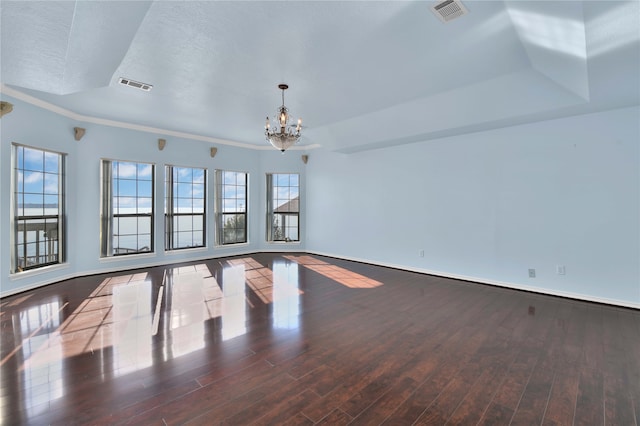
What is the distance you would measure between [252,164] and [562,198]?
22.1 ft

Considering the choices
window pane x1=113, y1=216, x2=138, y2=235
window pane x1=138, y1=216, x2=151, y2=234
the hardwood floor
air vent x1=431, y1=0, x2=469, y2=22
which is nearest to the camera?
the hardwood floor

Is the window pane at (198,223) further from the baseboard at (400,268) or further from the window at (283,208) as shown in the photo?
the window at (283,208)

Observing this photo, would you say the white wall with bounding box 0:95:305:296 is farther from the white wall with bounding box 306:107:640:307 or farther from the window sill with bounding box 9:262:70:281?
the white wall with bounding box 306:107:640:307

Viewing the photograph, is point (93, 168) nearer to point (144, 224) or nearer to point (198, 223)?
point (144, 224)

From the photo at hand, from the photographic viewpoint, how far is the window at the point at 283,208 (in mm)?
8375

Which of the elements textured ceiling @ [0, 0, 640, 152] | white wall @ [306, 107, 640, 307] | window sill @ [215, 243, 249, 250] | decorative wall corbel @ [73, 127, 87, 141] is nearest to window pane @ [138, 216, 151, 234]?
window sill @ [215, 243, 249, 250]

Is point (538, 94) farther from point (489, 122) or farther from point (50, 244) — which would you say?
point (50, 244)

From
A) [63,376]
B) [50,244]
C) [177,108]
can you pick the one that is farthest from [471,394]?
[50,244]

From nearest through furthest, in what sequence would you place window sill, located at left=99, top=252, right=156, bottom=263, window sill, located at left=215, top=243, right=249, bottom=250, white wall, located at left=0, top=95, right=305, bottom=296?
white wall, located at left=0, top=95, right=305, bottom=296 → window sill, located at left=99, top=252, right=156, bottom=263 → window sill, located at left=215, top=243, right=249, bottom=250

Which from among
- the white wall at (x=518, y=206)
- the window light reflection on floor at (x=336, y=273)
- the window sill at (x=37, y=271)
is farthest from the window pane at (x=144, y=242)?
the white wall at (x=518, y=206)

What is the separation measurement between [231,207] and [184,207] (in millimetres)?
1228

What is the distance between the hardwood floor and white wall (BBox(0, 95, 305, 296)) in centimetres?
105

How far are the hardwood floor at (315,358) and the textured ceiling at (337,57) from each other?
9.14 ft

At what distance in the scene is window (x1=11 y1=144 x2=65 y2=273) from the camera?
14.7 ft
